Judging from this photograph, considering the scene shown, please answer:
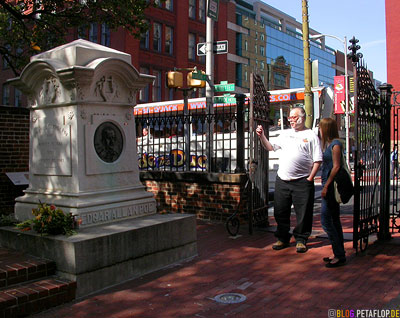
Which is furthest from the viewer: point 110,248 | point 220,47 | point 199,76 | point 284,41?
point 284,41

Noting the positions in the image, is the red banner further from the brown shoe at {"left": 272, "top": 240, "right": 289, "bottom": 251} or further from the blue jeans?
the blue jeans

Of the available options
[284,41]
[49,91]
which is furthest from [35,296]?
[284,41]

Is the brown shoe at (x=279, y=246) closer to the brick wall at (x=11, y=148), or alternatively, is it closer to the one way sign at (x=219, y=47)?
the one way sign at (x=219, y=47)

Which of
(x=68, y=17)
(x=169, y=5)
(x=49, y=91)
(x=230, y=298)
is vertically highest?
(x=169, y=5)

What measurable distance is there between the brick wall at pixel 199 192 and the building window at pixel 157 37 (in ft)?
86.9

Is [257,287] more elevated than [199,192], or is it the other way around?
[199,192]

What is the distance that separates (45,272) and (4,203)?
5925 millimetres

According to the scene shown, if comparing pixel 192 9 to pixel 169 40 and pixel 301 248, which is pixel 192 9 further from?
pixel 301 248

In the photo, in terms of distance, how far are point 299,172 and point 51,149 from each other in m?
3.35

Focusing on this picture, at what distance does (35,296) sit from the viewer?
411 centimetres

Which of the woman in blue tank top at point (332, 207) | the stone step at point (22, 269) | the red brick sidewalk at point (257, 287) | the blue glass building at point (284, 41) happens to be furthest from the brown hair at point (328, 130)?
the blue glass building at point (284, 41)

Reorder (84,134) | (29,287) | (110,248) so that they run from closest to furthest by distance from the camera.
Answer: (29,287), (110,248), (84,134)

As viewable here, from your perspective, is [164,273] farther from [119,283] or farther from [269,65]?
[269,65]

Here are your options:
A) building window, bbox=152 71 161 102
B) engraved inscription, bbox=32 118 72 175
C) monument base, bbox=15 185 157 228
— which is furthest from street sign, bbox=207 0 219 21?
building window, bbox=152 71 161 102
